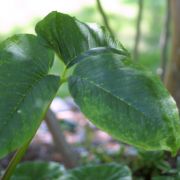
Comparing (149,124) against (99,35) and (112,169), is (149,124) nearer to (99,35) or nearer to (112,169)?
(99,35)

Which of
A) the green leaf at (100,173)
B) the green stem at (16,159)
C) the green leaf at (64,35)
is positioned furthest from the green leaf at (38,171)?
the green leaf at (64,35)

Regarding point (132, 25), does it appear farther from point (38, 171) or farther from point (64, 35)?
point (64, 35)

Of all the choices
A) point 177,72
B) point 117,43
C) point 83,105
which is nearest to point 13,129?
point 83,105

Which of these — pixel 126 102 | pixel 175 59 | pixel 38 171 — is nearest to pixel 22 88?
pixel 126 102

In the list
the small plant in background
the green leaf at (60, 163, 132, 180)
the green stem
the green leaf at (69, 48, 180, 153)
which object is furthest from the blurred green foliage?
the green leaf at (69, 48, 180, 153)

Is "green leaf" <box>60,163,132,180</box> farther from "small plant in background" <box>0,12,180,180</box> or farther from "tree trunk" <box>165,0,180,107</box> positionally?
"tree trunk" <box>165,0,180,107</box>

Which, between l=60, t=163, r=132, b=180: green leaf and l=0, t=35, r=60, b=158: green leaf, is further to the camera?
l=60, t=163, r=132, b=180: green leaf
